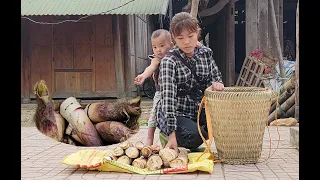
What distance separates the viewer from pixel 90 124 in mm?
3713

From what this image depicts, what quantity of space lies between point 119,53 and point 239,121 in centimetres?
748

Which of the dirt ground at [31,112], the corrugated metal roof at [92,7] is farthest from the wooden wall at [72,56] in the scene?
the dirt ground at [31,112]

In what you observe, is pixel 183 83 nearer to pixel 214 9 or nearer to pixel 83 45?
pixel 83 45

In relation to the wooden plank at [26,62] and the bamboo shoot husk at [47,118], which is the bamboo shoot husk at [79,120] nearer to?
the bamboo shoot husk at [47,118]

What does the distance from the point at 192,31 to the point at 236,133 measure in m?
0.92

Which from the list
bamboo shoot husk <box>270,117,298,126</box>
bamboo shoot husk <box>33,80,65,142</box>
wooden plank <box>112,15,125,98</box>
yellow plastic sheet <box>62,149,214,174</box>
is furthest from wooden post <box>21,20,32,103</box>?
yellow plastic sheet <box>62,149,214,174</box>

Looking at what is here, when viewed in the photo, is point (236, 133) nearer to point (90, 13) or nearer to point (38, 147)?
point (38, 147)

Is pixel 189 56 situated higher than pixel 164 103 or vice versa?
pixel 189 56

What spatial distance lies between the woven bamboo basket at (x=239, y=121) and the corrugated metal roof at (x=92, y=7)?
19.5 feet

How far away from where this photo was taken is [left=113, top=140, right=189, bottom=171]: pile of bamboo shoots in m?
3.34

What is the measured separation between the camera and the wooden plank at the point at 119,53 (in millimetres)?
10617

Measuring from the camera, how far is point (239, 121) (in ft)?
11.3
